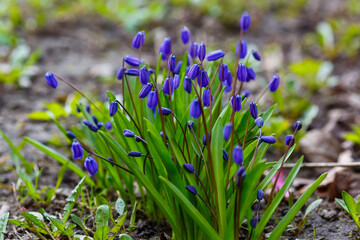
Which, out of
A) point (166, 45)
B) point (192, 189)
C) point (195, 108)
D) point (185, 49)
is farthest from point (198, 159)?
point (185, 49)

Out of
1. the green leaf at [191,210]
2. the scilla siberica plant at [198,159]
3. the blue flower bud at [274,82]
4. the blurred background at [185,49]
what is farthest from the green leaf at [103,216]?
the blurred background at [185,49]

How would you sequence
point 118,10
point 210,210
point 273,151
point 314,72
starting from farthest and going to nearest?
point 118,10 < point 314,72 < point 273,151 < point 210,210

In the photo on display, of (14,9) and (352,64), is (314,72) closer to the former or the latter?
(352,64)

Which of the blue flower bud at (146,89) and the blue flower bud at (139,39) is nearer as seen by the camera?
the blue flower bud at (146,89)

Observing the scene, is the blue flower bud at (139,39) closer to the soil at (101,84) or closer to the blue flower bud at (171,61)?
the blue flower bud at (171,61)

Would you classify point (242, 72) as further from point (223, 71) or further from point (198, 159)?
point (198, 159)

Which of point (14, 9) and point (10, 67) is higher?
point (14, 9)

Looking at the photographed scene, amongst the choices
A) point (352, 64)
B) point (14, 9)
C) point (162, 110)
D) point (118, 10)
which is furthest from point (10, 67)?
point (352, 64)
